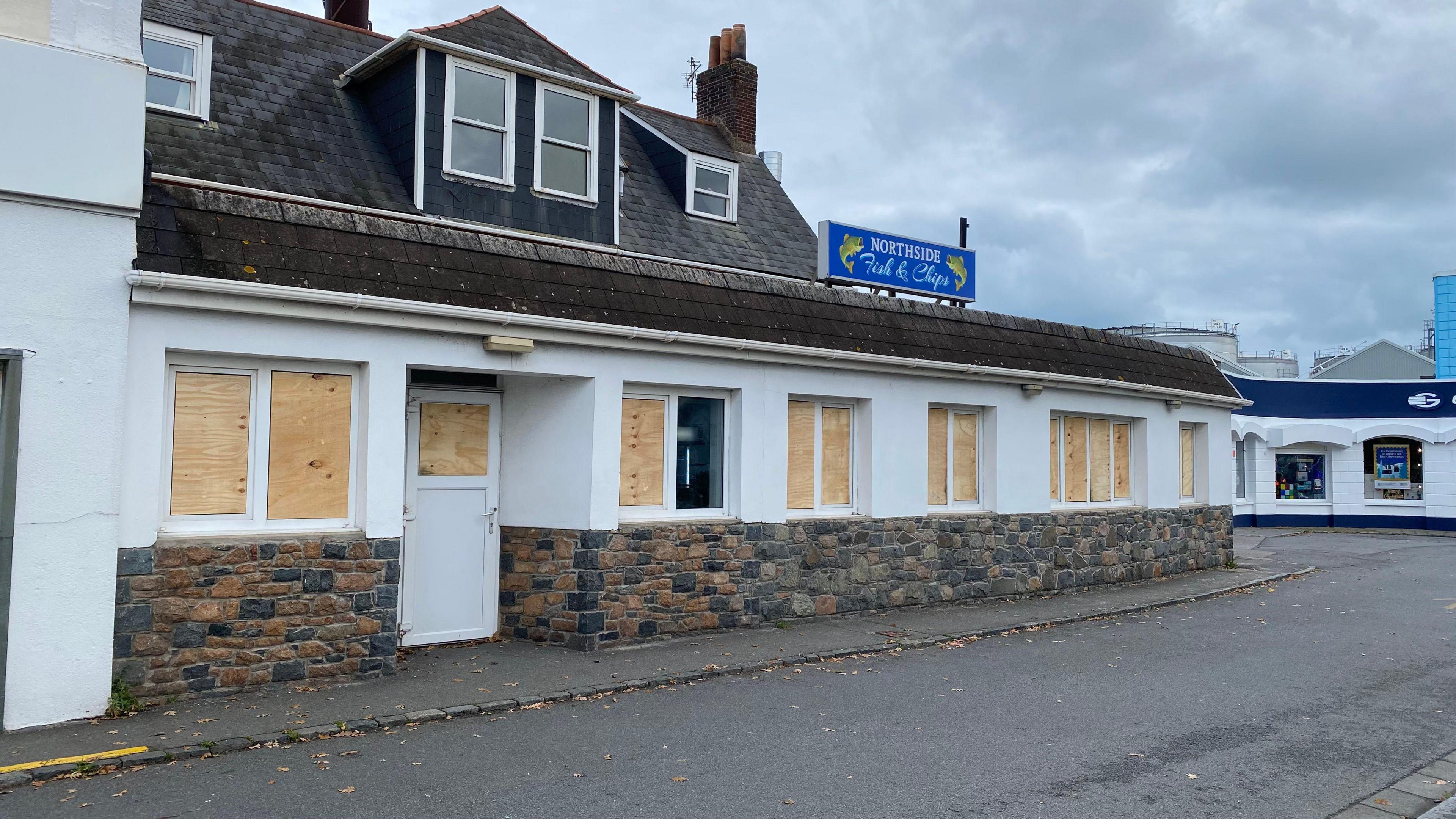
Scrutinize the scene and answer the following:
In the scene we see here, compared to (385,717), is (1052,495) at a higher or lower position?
higher

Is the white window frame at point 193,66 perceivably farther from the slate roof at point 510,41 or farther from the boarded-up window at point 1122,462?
the boarded-up window at point 1122,462

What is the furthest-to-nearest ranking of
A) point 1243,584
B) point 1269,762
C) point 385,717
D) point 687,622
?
→ point 1243,584, point 687,622, point 385,717, point 1269,762

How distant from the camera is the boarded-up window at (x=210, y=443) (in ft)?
25.6

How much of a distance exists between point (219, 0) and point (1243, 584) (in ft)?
57.9

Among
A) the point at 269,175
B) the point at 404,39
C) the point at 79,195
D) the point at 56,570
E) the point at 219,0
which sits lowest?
the point at 56,570

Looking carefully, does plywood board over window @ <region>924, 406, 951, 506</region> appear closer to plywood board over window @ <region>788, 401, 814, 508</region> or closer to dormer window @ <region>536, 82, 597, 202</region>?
plywood board over window @ <region>788, 401, 814, 508</region>

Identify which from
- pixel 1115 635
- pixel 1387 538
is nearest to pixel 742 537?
pixel 1115 635

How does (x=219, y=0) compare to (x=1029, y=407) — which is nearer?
(x=1029, y=407)

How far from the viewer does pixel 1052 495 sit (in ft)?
48.9

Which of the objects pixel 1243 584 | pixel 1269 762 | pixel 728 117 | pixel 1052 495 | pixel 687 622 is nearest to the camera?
pixel 1269 762

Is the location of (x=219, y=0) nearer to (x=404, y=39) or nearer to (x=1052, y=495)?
(x=404, y=39)

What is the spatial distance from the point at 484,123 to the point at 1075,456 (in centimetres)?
967

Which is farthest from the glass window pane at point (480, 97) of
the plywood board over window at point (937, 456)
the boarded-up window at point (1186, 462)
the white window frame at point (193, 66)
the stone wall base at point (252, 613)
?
the boarded-up window at point (1186, 462)

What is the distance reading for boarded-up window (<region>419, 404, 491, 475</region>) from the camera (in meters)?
9.76
